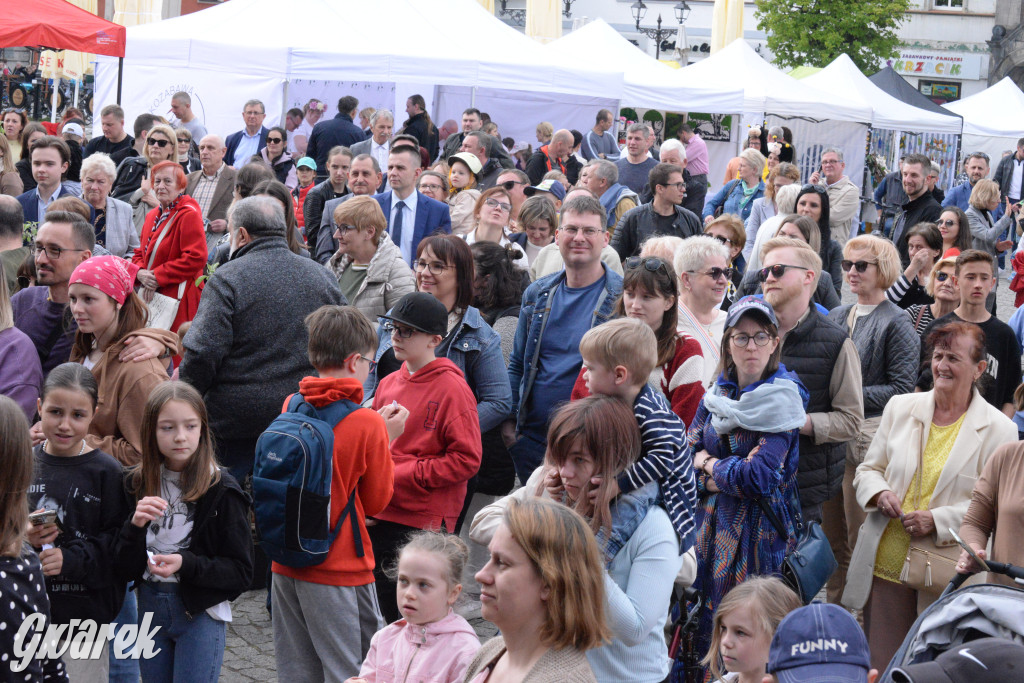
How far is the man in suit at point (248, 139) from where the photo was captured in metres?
13.2

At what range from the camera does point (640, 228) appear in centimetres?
755

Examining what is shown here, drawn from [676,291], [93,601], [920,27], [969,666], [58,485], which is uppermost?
[920,27]

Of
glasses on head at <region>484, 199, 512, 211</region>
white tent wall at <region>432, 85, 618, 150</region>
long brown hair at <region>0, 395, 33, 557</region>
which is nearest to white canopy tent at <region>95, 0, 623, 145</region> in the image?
white tent wall at <region>432, 85, 618, 150</region>

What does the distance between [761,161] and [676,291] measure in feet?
21.4

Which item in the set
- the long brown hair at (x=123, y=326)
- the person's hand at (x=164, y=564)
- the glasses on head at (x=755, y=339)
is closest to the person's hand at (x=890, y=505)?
the glasses on head at (x=755, y=339)

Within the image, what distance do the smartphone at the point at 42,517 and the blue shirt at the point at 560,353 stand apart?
6.78 feet

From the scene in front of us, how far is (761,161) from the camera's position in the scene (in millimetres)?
10461

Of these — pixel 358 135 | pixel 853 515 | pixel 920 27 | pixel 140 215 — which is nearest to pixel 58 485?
pixel 853 515

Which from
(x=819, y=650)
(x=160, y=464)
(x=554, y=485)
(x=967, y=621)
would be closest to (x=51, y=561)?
(x=160, y=464)

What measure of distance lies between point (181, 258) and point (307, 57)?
8.46 meters

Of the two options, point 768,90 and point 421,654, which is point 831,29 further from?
point 421,654

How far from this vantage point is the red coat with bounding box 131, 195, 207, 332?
6.29m

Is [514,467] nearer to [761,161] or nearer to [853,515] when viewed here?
[853,515]

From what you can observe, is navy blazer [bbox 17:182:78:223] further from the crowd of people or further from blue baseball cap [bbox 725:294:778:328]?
blue baseball cap [bbox 725:294:778:328]
